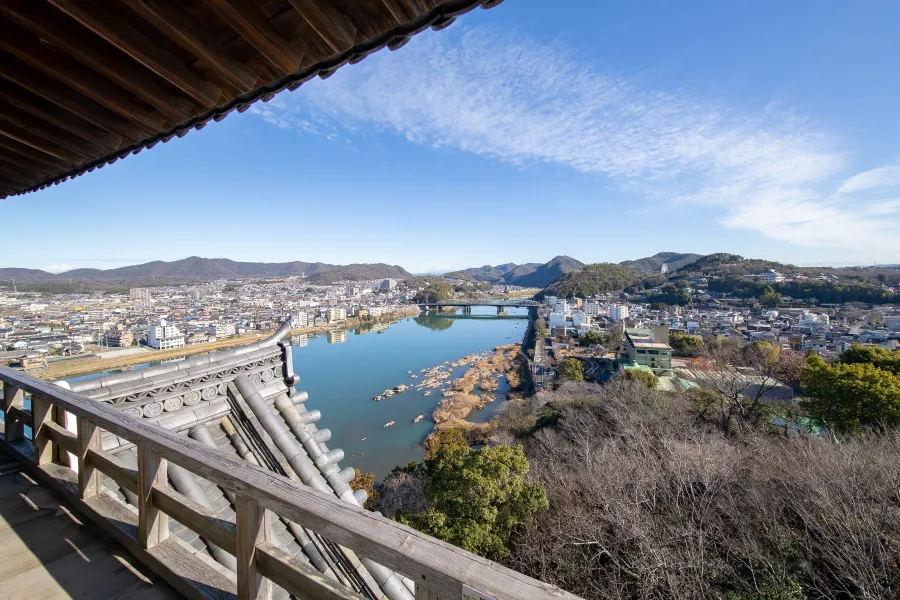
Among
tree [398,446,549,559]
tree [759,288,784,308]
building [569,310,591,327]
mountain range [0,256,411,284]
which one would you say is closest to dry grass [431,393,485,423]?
tree [398,446,549,559]

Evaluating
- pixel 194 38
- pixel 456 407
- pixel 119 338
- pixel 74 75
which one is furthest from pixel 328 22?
pixel 119 338

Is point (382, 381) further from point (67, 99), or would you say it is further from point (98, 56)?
point (98, 56)

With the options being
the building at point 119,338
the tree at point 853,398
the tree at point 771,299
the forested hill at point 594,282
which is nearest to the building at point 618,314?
the tree at point 771,299

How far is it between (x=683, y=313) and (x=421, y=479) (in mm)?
35003

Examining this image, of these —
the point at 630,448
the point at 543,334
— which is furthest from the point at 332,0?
the point at 543,334

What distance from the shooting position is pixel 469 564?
2.02 feet

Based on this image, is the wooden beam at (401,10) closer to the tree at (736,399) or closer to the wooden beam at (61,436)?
the wooden beam at (61,436)

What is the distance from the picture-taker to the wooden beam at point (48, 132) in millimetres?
1502

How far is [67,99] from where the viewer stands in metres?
1.39

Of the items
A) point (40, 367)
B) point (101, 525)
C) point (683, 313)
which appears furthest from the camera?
point (683, 313)

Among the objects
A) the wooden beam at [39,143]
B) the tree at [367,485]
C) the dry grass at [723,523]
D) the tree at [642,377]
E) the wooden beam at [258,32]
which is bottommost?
the tree at [367,485]

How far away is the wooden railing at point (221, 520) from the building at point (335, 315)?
48.7 meters

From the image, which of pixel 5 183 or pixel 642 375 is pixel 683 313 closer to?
pixel 642 375

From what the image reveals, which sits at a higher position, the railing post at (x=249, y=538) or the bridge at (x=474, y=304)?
the railing post at (x=249, y=538)
